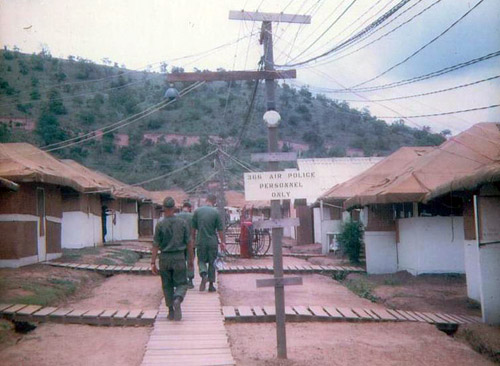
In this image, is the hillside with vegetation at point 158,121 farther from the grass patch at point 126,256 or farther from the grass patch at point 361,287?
the grass patch at point 361,287

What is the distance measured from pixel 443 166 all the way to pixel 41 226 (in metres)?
11.7

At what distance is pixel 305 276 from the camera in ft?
50.9

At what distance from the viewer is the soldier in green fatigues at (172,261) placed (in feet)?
27.3

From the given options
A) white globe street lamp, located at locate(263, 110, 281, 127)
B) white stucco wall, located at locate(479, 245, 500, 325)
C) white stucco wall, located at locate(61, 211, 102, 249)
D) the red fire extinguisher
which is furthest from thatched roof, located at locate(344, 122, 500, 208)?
white stucco wall, located at locate(61, 211, 102, 249)

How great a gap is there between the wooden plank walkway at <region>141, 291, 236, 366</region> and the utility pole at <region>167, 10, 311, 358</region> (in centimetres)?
82

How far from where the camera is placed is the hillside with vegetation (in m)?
51.6

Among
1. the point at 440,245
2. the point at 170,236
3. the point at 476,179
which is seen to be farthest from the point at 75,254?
the point at 476,179

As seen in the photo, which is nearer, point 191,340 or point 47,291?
point 191,340

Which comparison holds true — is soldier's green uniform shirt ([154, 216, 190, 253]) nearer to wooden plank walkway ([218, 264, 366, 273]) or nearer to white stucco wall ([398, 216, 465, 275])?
→ wooden plank walkway ([218, 264, 366, 273])

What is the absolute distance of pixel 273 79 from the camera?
7.17m

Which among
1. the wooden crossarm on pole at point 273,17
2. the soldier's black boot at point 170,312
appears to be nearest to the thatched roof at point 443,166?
the wooden crossarm on pole at point 273,17

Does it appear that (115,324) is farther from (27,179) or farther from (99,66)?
(99,66)

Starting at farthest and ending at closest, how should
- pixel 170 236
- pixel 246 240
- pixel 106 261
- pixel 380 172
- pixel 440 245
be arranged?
1. pixel 246 240
2. pixel 380 172
3. pixel 106 261
4. pixel 440 245
5. pixel 170 236

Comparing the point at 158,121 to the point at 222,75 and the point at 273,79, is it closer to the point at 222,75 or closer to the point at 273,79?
the point at 222,75
